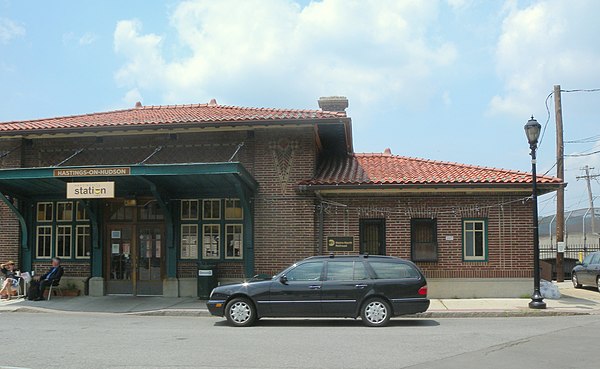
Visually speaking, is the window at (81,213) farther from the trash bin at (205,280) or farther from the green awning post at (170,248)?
the trash bin at (205,280)

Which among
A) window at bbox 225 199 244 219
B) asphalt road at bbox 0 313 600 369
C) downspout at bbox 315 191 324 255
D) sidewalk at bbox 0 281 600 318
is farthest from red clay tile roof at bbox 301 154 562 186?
asphalt road at bbox 0 313 600 369

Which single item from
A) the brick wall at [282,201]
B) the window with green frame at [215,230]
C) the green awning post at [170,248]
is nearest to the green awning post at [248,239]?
the brick wall at [282,201]

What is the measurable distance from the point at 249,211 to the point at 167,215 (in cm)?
253

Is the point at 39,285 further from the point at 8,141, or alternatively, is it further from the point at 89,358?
the point at 89,358

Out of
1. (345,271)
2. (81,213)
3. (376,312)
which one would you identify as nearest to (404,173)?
(345,271)

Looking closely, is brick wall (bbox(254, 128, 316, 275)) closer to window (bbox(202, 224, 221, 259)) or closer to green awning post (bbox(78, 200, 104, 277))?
window (bbox(202, 224, 221, 259))

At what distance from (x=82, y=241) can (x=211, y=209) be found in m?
4.23

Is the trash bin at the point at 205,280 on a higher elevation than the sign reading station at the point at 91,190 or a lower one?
lower

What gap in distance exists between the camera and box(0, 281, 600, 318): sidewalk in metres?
14.6

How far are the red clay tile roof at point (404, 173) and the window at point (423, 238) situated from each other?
1321 millimetres

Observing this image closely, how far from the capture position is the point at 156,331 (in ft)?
39.7

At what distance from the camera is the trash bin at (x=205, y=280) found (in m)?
17.2

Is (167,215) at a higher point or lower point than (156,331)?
higher

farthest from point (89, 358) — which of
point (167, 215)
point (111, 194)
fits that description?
point (167, 215)
